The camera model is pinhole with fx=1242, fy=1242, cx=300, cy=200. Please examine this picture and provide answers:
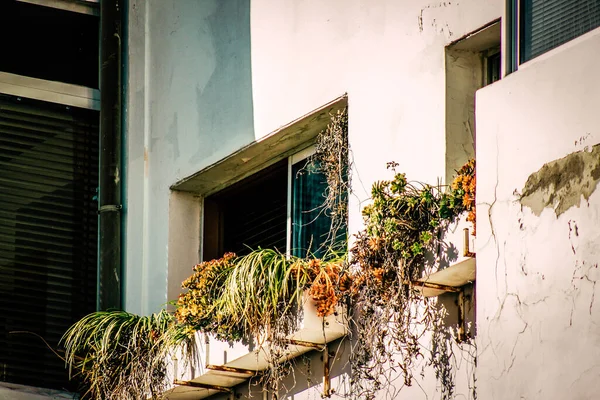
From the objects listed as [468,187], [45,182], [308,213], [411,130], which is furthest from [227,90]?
[468,187]

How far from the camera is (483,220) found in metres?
5.67

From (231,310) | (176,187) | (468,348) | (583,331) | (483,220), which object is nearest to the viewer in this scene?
(583,331)

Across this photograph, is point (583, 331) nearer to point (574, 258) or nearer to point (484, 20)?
point (574, 258)

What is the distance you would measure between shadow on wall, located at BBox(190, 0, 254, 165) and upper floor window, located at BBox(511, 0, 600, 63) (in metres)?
3.42

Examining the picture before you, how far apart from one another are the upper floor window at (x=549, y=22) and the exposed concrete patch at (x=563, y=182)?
0.57 meters

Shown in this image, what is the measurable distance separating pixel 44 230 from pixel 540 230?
578cm

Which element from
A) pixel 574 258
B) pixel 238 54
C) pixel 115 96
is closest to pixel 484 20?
pixel 574 258

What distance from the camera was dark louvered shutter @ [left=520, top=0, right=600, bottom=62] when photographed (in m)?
5.29

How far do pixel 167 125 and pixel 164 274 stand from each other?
1203 millimetres

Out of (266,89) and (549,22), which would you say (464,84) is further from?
(266,89)

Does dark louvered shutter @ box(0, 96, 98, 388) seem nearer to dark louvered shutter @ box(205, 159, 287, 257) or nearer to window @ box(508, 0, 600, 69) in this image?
dark louvered shutter @ box(205, 159, 287, 257)

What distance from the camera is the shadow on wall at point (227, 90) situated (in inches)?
352

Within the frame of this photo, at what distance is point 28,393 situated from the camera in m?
9.72

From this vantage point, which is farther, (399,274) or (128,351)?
(128,351)
